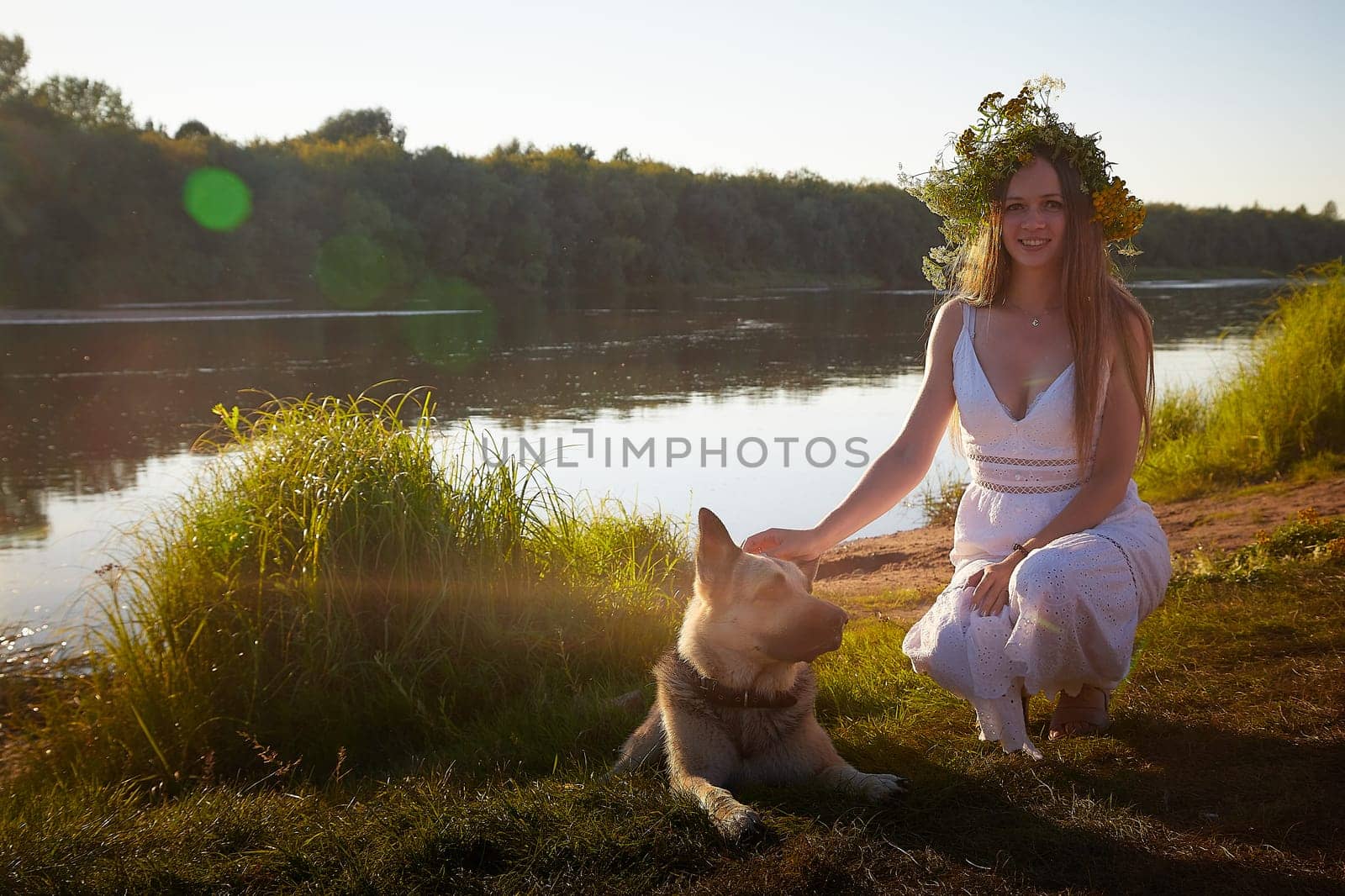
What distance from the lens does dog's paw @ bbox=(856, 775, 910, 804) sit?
364 cm

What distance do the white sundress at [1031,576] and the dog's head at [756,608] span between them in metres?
0.57

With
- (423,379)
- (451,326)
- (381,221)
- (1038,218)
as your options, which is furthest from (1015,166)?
(381,221)

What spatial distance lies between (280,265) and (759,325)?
23.0 m

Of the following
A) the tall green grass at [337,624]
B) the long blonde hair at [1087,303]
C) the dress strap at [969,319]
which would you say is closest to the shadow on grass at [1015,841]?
the long blonde hair at [1087,303]

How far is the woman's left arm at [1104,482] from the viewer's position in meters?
4.00

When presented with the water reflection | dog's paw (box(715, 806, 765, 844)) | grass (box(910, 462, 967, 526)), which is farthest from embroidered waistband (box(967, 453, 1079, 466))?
grass (box(910, 462, 967, 526))

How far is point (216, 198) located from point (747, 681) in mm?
46385

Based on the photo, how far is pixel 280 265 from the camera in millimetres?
46031

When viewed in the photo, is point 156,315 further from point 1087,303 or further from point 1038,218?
point 1087,303

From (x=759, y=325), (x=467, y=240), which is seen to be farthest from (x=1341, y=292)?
(x=467, y=240)

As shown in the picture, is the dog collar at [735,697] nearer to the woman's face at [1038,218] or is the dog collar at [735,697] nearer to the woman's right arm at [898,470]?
the woman's right arm at [898,470]

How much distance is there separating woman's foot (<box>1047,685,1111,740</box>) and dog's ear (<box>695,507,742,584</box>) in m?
1.58

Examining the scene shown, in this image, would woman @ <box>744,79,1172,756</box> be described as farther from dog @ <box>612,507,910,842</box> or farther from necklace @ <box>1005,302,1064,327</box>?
dog @ <box>612,507,910,842</box>

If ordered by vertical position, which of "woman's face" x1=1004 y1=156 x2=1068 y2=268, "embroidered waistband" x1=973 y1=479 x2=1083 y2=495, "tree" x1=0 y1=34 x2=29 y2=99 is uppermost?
"tree" x1=0 y1=34 x2=29 y2=99
